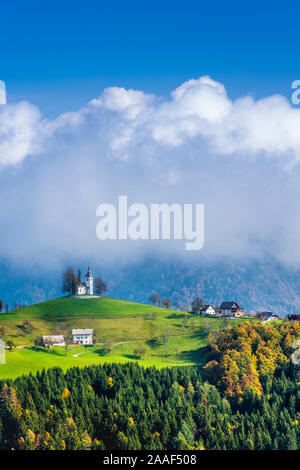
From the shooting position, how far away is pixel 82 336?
182000 millimetres

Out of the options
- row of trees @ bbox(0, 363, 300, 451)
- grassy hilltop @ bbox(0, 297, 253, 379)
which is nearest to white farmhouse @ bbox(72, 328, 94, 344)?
grassy hilltop @ bbox(0, 297, 253, 379)

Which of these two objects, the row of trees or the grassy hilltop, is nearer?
the row of trees

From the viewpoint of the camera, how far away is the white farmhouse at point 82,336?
179875mm

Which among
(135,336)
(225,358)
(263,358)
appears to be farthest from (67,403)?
(135,336)

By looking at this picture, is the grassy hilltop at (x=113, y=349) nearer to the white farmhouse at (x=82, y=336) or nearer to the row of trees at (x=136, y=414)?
the white farmhouse at (x=82, y=336)

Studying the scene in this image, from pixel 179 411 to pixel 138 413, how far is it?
8642mm

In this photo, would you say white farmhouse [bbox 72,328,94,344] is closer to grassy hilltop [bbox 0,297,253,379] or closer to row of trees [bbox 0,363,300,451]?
grassy hilltop [bbox 0,297,253,379]

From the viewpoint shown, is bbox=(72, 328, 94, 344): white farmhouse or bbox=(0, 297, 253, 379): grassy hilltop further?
bbox=(72, 328, 94, 344): white farmhouse

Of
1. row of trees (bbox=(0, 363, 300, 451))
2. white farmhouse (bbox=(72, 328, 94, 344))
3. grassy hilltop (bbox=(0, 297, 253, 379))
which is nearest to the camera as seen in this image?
row of trees (bbox=(0, 363, 300, 451))

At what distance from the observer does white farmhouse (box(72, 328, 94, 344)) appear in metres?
180

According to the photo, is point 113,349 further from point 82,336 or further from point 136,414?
point 136,414

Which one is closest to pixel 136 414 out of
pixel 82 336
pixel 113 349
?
pixel 113 349

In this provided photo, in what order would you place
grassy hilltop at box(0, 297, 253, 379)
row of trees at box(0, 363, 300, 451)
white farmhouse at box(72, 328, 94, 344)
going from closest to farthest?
row of trees at box(0, 363, 300, 451) → grassy hilltop at box(0, 297, 253, 379) → white farmhouse at box(72, 328, 94, 344)
